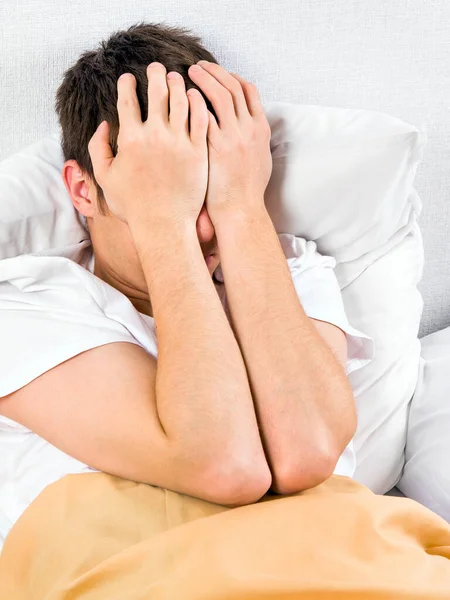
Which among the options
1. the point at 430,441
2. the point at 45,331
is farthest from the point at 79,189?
the point at 430,441

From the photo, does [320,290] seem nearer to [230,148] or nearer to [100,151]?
[230,148]

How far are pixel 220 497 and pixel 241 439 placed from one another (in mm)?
72

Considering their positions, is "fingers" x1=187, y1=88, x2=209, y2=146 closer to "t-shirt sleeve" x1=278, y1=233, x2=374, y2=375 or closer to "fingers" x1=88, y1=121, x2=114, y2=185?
"fingers" x1=88, y1=121, x2=114, y2=185

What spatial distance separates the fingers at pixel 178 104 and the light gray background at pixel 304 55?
0.36 m

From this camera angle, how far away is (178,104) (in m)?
1.08

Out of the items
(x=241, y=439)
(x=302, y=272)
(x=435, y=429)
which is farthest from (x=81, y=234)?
(x=435, y=429)

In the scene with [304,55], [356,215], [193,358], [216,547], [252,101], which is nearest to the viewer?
[216,547]

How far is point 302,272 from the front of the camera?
3.97 feet

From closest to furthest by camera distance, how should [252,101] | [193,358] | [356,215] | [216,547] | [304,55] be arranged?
[216,547] → [193,358] → [252,101] → [356,215] → [304,55]

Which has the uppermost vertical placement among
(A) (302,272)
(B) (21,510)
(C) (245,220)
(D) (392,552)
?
(C) (245,220)

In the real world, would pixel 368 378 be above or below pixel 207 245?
below

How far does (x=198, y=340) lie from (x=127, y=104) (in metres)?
0.36

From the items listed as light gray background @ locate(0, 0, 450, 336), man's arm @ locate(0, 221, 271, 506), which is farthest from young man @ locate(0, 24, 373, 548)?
light gray background @ locate(0, 0, 450, 336)

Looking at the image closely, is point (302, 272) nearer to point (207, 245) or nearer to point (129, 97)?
point (207, 245)
